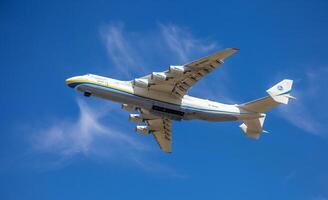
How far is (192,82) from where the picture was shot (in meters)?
51.3

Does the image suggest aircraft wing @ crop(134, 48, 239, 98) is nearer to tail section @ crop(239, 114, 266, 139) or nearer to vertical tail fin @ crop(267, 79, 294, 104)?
vertical tail fin @ crop(267, 79, 294, 104)

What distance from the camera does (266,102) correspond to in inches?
2047

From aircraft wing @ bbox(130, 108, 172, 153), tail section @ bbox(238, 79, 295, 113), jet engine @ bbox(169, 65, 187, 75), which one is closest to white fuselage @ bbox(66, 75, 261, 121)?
tail section @ bbox(238, 79, 295, 113)

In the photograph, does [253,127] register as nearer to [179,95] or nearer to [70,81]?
[179,95]

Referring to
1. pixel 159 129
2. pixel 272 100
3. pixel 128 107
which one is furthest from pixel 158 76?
pixel 159 129

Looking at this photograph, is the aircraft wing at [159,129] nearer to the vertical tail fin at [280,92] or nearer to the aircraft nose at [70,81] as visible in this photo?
the aircraft nose at [70,81]

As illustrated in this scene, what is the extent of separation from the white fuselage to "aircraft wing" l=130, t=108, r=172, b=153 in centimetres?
590

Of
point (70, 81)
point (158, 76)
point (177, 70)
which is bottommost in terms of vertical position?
point (70, 81)

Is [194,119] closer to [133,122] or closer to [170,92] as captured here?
[170,92]

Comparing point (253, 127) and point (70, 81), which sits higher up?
point (253, 127)

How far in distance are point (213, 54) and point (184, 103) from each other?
6151 mm

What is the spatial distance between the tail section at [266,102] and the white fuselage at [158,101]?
636 millimetres

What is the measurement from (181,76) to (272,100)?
8174mm

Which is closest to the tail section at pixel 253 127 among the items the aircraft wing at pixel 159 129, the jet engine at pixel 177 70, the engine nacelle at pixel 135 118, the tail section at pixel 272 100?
the tail section at pixel 272 100
